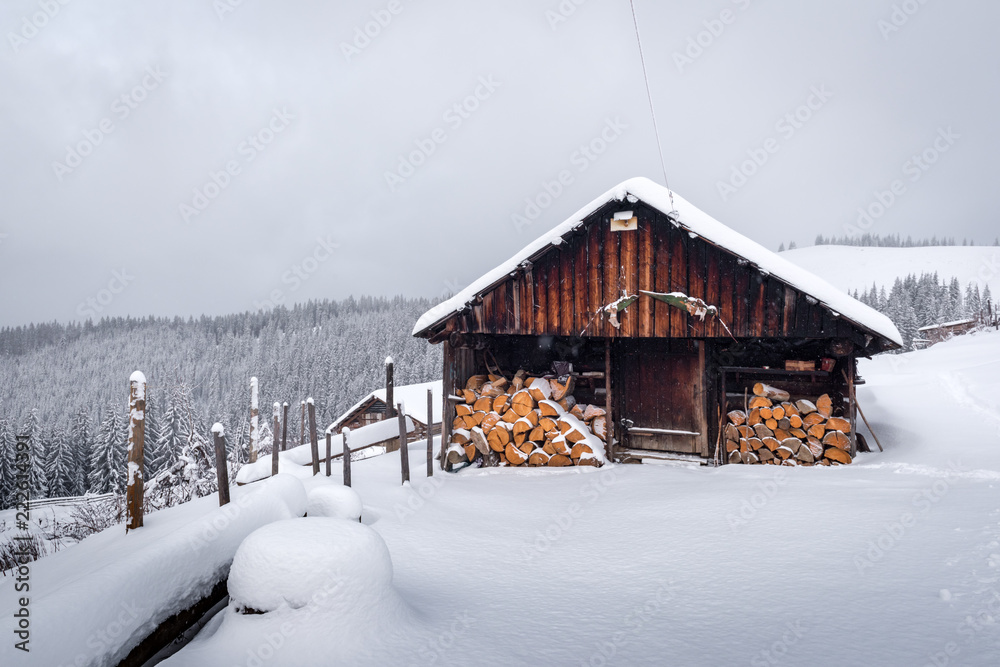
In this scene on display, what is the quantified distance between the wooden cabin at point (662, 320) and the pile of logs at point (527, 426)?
0.35 metres

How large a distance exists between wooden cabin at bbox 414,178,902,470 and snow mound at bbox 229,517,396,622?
657 cm

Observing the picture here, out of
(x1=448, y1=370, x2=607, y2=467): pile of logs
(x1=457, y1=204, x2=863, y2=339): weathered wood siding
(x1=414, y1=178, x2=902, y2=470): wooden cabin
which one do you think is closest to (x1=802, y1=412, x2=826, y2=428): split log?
(x1=414, y1=178, x2=902, y2=470): wooden cabin

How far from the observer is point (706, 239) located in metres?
8.85

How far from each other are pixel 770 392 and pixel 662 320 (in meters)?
2.50

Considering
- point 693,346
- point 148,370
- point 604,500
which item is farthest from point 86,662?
point 148,370

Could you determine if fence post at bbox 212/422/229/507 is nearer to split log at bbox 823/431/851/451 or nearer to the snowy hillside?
split log at bbox 823/431/851/451

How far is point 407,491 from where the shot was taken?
26.2ft

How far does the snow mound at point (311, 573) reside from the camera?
3.25 meters

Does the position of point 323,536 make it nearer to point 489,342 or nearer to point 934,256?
point 489,342

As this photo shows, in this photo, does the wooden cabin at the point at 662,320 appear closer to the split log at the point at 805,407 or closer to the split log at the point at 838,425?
the split log at the point at 838,425

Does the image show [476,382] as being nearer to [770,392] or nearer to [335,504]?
[335,504]

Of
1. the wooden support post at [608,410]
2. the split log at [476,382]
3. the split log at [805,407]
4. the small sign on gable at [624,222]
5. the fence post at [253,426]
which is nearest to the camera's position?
the split log at [805,407]

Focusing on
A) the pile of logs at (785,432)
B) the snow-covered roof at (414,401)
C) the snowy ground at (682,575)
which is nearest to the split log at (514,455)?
the snowy ground at (682,575)

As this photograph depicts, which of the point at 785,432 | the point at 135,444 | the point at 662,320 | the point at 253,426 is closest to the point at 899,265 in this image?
the point at 785,432
